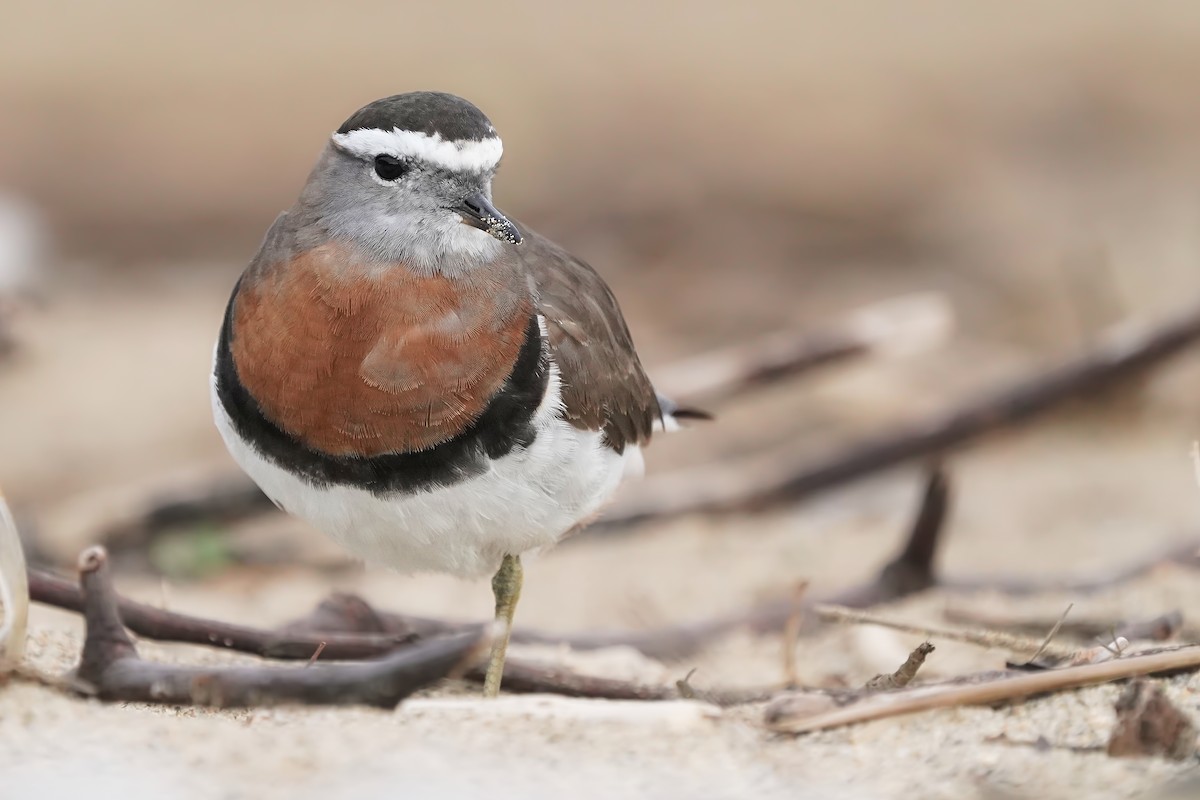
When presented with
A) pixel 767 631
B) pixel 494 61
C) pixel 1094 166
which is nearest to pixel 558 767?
pixel 767 631

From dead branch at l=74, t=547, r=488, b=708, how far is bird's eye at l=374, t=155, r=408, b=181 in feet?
3.85

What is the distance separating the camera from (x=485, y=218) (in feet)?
12.0

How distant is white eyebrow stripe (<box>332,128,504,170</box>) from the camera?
3.65 metres

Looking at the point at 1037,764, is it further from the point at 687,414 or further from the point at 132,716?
the point at 687,414

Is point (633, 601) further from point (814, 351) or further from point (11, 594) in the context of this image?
point (11, 594)

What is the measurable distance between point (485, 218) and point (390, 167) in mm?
279

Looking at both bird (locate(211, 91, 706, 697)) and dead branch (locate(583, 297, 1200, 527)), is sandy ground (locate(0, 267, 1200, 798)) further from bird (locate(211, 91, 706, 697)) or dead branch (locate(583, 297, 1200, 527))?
bird (locate(211, 91, 706, 697))

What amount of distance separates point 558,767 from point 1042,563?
3.50 meters

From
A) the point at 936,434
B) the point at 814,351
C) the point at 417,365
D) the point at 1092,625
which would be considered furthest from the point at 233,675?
the point at 936,434

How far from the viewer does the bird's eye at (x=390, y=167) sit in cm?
370

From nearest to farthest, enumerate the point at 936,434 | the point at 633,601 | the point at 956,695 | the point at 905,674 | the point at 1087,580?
the point at 956,695, the point at 905,674, the point at 1087,580, the point at 633,601, the point at 936,434

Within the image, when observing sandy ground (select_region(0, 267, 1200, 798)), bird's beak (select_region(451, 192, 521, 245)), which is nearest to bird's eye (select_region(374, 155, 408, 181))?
bird's beak (select_region(451, 192, 521, 245))

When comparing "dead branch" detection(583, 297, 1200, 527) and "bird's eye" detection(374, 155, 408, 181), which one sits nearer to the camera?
"bird's eye" detection(374, 155, 408, 181)

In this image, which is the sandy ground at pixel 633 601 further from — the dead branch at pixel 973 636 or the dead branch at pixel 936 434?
the dead branch at pixel 973 636
